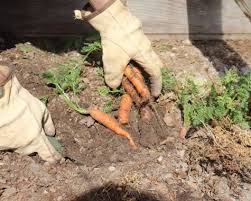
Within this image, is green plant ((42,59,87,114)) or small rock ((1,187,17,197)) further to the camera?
green plant ((42,59,87,114))

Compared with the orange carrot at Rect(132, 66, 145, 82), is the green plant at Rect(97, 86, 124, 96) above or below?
below

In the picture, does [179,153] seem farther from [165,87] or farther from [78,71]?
[78,71]

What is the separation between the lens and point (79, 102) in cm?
329

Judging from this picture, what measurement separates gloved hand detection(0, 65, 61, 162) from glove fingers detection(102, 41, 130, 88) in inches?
19.8

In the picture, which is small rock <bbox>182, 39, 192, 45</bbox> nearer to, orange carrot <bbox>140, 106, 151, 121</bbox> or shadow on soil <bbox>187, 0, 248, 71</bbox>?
shadow on soil <bbox>187, 0, 248, 71</bbox>

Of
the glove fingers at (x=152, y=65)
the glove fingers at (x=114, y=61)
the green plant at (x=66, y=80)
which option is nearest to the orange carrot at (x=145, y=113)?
the glove fingers at (x=152, y=65)

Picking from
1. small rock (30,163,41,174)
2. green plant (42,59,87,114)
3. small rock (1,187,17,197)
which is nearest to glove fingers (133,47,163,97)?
green plant (42,59,87,114)

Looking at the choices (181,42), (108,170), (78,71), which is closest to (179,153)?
(108,170)

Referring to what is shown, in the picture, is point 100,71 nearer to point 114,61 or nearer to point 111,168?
point 114,61

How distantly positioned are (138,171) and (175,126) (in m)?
0.50

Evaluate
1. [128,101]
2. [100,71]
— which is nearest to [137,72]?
[128,101]

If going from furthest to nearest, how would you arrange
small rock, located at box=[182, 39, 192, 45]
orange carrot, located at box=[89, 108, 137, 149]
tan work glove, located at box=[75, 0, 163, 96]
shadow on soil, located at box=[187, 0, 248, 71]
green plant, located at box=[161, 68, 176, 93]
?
small rock, located at box=[182, 39, 192, 45] → shadow on soil, located at box=[187, 0, 248, 71] → green plant, located at box=[161, 68, 176, 93] → orange carrot, located at box=[89, 108, 137, 149] → tan work glove, located at box=[75, 0, 163, 96]

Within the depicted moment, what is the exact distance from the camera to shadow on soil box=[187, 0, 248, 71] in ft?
12.1

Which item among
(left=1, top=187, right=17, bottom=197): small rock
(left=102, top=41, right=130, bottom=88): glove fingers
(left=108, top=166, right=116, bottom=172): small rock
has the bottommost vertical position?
(left=108, top=166, right=116, bottom=172): small rock
